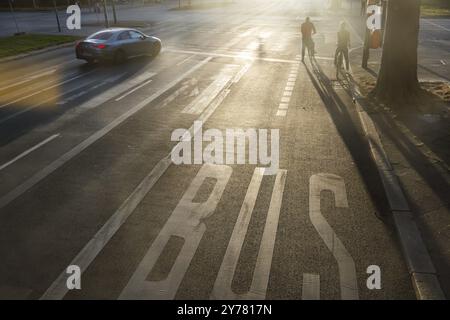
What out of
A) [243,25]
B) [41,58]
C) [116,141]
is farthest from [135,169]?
[243,25]

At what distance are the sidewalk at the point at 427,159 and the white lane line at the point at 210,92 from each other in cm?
481

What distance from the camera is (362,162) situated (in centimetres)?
834

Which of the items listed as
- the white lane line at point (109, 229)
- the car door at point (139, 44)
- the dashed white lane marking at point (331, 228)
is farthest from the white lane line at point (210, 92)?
the dashed white lane marking at point (331, 228)

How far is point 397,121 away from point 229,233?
6.60 metres

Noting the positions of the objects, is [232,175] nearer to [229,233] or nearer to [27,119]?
[229,233]

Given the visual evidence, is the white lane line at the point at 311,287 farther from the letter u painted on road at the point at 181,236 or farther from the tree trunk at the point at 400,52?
the tree trunk at the point at 400,52

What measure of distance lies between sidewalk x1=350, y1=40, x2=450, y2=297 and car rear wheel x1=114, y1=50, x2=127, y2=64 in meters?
10.4

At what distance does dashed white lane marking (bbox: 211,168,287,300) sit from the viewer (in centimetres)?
492

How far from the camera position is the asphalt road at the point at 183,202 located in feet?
16.8

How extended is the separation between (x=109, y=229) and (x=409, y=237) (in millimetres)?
4491

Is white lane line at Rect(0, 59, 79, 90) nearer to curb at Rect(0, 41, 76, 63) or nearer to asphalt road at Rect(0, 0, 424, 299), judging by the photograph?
asphalt road at Rect(0, 0, 424, 299)

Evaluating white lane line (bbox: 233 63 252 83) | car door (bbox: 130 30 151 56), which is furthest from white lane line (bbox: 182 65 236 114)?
car door (bbox: 130 30 151 56)

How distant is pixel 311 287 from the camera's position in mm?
4984

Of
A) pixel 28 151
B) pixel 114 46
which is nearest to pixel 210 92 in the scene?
pixel 114 46
